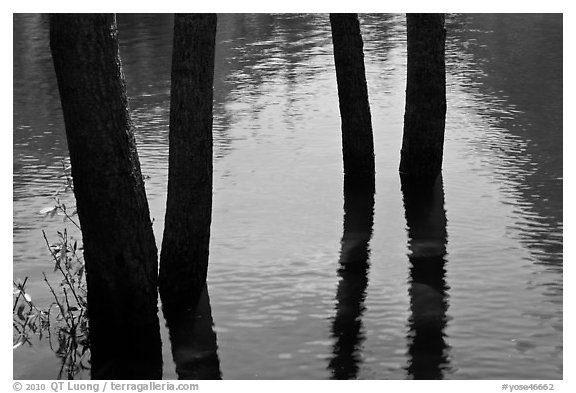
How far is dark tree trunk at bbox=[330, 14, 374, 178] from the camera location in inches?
495

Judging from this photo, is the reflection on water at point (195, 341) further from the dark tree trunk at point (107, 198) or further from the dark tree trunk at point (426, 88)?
the dark tree trunk at point (426, 88)

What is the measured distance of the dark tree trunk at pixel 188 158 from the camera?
28.9ft

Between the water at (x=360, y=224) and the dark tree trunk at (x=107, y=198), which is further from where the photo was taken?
the water at (x=360, y=224)

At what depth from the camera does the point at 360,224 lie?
11914mm

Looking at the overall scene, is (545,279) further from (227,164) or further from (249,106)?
(249,106)

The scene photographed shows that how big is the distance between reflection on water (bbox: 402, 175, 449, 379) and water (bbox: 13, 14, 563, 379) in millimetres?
25

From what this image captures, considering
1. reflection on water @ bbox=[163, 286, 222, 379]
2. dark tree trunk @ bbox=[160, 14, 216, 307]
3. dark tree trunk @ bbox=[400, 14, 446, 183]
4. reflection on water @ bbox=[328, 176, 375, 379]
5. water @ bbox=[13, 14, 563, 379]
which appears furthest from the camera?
dark tree trunk @ bbox=[400, 14, 446, 183]

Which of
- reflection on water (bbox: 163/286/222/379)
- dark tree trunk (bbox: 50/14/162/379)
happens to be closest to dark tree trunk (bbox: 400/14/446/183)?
reflection on water (bbox: 163/286/222/379)

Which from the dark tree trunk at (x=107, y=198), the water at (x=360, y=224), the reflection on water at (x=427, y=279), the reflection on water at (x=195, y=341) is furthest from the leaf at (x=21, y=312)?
the reflection on water at (x=427, y=279)

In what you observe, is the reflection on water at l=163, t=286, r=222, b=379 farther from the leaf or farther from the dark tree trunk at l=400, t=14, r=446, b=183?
the dark tree trunk at l=400, t=14, r=446, b=183

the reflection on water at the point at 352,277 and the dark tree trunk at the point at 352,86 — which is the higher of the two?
the dark tree trunk at the point at 352,86

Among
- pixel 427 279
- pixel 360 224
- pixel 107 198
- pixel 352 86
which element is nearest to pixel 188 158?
pixel 107 198

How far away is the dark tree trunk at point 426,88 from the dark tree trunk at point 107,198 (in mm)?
5707

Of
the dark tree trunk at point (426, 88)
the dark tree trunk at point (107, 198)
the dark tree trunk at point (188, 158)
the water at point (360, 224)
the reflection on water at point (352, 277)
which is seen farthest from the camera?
the dark tree trunk at point (426, 88)
